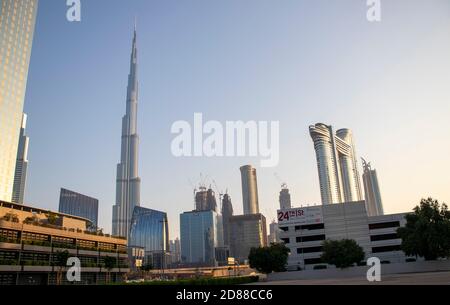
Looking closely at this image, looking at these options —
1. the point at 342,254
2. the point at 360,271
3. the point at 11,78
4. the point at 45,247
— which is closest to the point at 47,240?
the point at 45,247

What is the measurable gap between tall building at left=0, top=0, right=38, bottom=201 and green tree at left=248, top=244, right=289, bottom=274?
9621 centimetres

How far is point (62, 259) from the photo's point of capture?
2758 inches

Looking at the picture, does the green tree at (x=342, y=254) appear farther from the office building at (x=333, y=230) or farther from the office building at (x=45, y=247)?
the office building at (x=45, y=247)

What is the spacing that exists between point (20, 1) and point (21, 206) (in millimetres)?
106084

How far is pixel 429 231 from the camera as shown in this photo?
7481cm

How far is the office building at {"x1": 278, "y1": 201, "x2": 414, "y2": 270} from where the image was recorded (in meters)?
106

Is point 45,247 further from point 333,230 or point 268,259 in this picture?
point 333,230

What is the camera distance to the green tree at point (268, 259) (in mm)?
93438

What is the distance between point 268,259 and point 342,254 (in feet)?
59.5

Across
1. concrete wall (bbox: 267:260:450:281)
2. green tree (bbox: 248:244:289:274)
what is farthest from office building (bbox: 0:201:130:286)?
concrete wall (bbox: 267:260:450:281)

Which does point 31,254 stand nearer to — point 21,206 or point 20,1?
point 21,206

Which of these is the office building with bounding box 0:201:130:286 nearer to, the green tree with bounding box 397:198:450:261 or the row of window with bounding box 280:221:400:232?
the row of window with bounding box 280:221:400:232

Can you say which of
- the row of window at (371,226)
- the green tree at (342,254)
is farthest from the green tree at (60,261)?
the row of window at (371,226)
